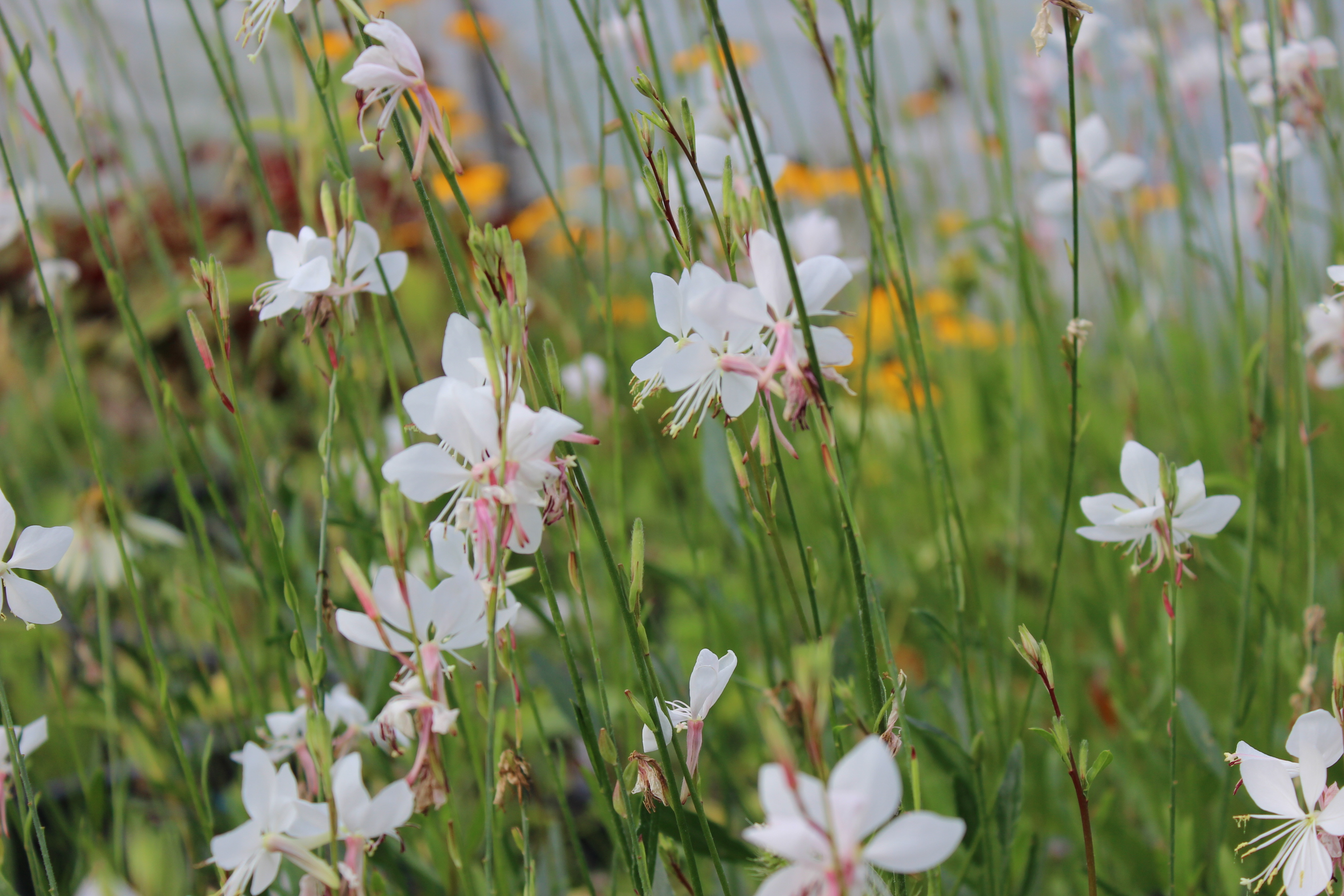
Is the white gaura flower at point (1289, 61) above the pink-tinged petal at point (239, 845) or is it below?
above

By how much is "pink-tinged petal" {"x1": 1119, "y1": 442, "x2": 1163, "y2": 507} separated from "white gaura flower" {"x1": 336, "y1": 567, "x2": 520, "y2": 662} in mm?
319

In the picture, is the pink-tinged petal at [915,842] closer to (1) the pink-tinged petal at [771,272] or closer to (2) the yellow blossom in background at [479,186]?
(1) the pink-tinged petal at [771,272]

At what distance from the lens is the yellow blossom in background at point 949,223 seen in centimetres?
157

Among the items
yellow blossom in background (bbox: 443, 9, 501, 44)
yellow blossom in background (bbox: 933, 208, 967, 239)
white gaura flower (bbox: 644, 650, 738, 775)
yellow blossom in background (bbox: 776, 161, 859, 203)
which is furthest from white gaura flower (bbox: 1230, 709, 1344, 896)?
yellow blossom in background (bbox: 443, 9, 501, 44)

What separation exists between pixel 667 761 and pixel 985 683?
66 centimetres

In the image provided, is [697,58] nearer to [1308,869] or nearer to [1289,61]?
[1289,61]

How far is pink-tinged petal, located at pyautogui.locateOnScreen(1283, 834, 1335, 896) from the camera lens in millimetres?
392

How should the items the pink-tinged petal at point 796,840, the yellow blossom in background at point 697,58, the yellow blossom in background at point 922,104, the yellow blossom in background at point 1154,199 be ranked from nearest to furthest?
1. the pink-tinged petal at point 796,840
2. the yellow blossom in background at point 697,58
3. the yellow blossom in background at point 1154,199
4. the yellow blossom in background at point 922,104

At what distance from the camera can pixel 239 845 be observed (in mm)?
375

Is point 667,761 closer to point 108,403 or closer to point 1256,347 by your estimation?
point 1256,347

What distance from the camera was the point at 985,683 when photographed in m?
0.97

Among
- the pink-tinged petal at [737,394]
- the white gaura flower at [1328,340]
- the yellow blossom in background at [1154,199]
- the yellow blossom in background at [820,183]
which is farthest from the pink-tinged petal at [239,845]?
the yellow blossom in background at [1154,199]

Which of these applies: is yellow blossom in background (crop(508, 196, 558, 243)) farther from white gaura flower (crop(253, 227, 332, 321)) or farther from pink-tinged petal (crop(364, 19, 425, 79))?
pink-tinged petal (crop(364, 19, 425, 79))

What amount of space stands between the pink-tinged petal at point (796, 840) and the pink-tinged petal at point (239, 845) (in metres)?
0.23
